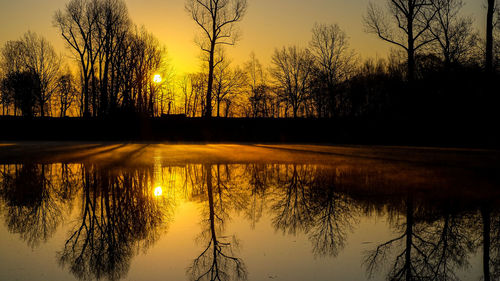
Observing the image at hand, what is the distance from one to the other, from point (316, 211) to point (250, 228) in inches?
59.0

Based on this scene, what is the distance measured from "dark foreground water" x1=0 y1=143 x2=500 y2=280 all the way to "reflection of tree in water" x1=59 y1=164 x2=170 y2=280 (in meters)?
0.02

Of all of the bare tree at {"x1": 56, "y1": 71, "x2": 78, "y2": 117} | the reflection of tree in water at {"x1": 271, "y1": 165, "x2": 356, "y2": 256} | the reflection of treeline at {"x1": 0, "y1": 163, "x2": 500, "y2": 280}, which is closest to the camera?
the reflection of treeline at {"x1": 0, "y1": 163, "x2": 500, "y2": 280}

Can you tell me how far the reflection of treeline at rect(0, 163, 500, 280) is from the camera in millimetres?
4238

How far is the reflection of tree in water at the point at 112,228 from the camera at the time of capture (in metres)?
4.09

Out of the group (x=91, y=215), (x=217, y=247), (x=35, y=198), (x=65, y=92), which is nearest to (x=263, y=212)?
(x=217, y=247)

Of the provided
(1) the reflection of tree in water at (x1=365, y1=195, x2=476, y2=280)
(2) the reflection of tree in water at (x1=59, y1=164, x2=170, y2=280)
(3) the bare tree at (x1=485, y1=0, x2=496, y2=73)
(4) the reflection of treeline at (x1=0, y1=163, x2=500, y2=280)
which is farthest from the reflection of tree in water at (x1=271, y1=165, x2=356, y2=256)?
(3) the bare tree at (x1=485, y1=0, x2=496, y2=73)

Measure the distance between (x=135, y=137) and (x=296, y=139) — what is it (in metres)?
16.6

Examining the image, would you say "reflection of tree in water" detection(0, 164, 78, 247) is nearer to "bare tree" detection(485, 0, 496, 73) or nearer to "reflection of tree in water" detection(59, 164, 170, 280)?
"reflection of tree in water" detection(59, 164, 170, 280)

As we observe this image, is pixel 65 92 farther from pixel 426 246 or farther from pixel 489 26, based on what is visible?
pixel 426 246

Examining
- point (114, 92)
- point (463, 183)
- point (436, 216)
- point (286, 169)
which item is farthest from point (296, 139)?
point (436, 216)

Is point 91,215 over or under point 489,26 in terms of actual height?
under

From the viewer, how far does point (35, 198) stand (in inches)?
303

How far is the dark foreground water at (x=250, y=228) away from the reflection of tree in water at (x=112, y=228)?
2cm

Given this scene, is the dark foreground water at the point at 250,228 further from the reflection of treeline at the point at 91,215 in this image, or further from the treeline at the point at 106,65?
the treeline at the point at 106,65
